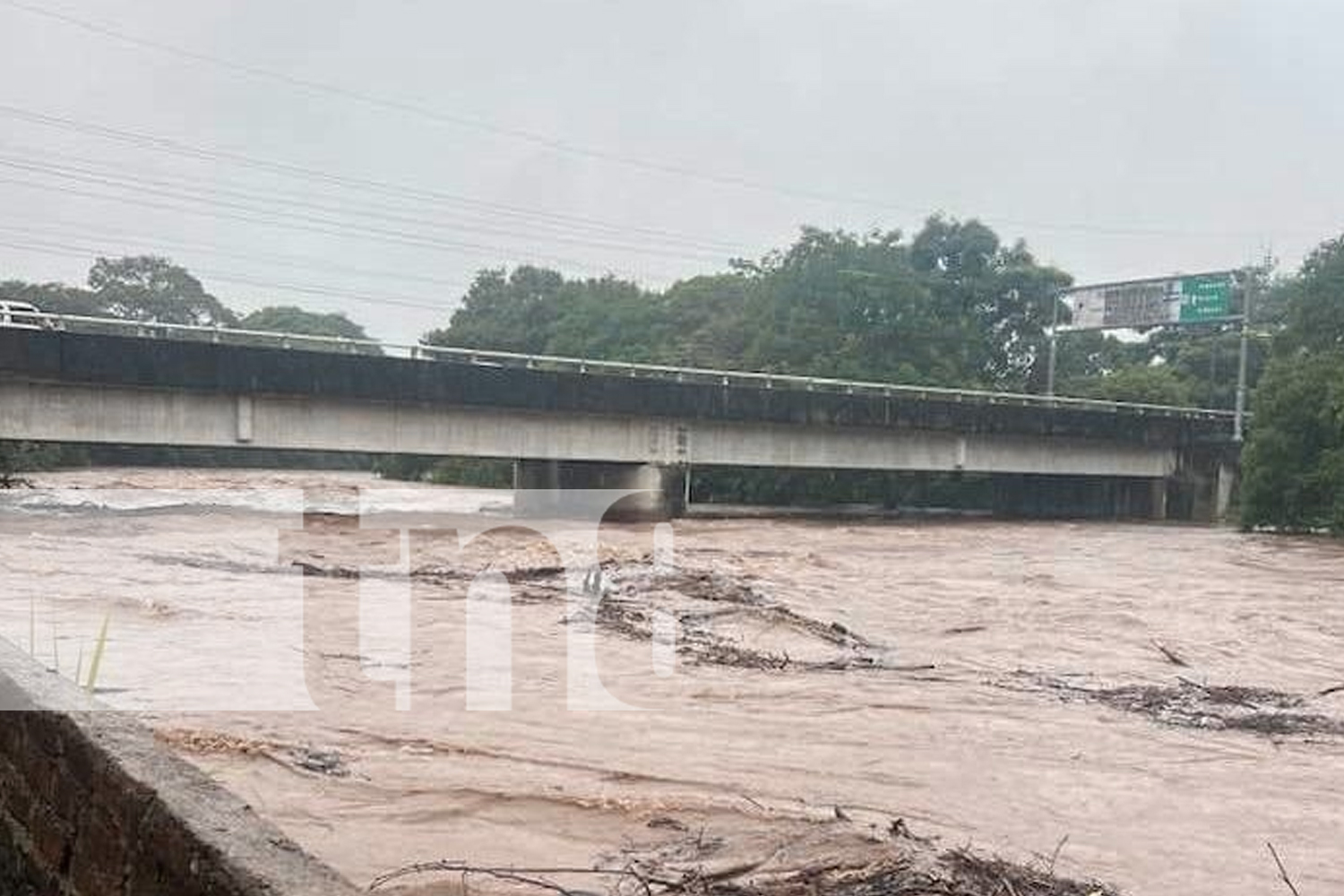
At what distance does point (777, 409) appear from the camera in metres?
36.2

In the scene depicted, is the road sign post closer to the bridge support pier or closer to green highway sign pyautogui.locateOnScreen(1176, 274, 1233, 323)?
green highway sign pyautogui.locateOnScreen(1176, 274, 1233, 323)

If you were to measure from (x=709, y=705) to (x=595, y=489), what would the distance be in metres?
29.1

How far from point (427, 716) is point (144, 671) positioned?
2305 millimetres

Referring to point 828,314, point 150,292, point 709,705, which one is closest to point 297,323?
point 150,292

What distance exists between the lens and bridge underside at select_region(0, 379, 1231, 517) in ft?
85.7

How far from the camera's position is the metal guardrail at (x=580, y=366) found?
28.0 meters

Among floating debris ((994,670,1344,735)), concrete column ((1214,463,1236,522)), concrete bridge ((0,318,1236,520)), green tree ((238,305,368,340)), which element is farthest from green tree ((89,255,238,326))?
floating debris ((994,670,1344,735))

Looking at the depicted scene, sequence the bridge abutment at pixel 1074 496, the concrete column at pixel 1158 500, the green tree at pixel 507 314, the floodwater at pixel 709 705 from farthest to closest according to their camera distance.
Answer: the green tree at pixel 507 314 < the bridge abutment at pixel 1074 496 < the concrete column at pixel 1158 500 < the floodwater at pixel 709 705

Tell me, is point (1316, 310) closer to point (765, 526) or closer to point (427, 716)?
point (765, 526)

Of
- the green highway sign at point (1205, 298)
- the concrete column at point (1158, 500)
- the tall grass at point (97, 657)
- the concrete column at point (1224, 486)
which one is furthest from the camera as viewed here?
the green highway sign at point (1205, 298)

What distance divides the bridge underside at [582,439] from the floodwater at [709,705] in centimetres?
624

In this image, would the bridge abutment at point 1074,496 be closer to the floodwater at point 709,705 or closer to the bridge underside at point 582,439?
the bridge underside at point 582,439

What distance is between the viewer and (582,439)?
110ft

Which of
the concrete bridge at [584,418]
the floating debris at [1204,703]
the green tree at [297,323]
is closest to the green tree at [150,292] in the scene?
the green tree at [297,323]
